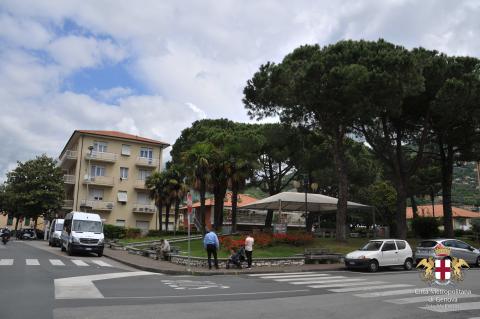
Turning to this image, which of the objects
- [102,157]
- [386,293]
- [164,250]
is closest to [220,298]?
[386,293]

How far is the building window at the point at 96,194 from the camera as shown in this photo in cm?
5809

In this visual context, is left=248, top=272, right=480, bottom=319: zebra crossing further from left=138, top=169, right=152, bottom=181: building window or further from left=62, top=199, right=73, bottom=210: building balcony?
left=62, top=199, right=73, bottom=210: building balcony

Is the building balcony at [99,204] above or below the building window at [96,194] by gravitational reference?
below

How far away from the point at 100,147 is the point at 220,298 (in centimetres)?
5060

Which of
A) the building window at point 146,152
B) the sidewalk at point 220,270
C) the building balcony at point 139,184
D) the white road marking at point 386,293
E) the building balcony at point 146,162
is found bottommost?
the sidewalk at point 220,270

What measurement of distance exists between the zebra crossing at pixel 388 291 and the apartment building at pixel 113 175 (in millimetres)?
42425

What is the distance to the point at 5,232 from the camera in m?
38.1

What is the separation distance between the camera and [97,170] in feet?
193

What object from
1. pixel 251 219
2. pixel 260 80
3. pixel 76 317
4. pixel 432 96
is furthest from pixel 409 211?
pixel 76 317

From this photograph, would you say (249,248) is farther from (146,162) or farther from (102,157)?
(146,162)

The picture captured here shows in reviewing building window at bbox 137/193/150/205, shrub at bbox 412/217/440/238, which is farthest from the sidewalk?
building window at bbox 137/193/150/205

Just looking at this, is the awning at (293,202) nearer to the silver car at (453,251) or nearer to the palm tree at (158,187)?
the silver car at (453,251)

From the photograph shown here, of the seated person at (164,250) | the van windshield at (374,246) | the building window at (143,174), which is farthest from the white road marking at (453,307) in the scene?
the building window at (143,174)

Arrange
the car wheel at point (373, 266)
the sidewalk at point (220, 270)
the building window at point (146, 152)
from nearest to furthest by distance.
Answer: the sidewalk at point (220, 270) → the car wheel at point (373, 266) → the building window at point (146, 152)
